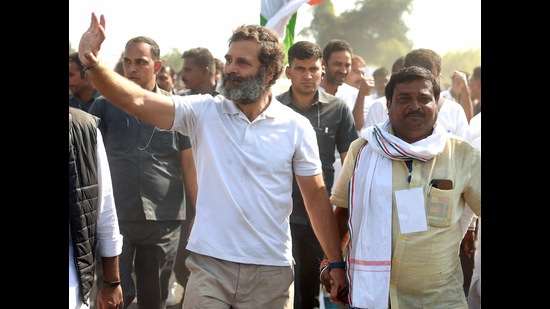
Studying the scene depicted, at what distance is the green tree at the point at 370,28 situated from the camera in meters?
82.0

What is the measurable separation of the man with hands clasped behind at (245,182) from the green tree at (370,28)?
7598 centimetres

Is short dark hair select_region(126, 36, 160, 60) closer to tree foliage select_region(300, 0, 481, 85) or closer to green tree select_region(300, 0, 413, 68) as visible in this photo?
tree foliage select_region(300, 0, 481, 85)

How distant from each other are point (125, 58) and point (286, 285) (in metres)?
2.84

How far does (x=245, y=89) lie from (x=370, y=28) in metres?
84.3

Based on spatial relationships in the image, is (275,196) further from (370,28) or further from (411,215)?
(370,28)

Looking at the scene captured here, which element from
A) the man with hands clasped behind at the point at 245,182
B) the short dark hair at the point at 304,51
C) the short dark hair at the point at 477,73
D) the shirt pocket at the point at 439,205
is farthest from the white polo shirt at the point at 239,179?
the short dark hair at the point at 477,73

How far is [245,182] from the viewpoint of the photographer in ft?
14.6

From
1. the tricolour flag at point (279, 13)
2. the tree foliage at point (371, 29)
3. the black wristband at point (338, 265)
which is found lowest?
the black wristband at point (338, 265)

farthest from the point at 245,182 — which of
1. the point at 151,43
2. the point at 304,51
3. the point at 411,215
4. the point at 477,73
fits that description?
the point at 477,73

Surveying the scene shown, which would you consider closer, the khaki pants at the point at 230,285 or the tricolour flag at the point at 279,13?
the khaki pants at the point at 230,285

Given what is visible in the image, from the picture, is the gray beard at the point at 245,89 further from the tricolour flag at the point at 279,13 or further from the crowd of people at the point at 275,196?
the tricolour flag at the point at 279,13

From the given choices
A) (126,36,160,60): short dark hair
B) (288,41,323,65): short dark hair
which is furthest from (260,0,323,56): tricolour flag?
(126,36,160,60): short dark hair
